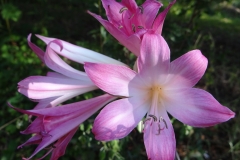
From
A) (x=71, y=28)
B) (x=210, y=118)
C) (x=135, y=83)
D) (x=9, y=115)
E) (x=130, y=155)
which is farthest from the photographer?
(x=71, y=28)

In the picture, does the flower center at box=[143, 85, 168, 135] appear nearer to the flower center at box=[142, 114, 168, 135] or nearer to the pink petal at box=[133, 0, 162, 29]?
the flower center at box=[142, 114, 168, 135]

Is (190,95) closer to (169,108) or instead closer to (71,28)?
(169,108)

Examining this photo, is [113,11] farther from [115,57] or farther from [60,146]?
[115,57]

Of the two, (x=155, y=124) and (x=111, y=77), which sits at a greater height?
(x=111, y=77)

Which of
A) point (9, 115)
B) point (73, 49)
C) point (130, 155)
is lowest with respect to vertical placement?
point (9, 115)

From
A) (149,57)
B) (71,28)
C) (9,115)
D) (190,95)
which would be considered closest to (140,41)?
(149,57)

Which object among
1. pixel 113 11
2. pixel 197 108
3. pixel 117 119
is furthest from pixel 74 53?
pixel 197 108
